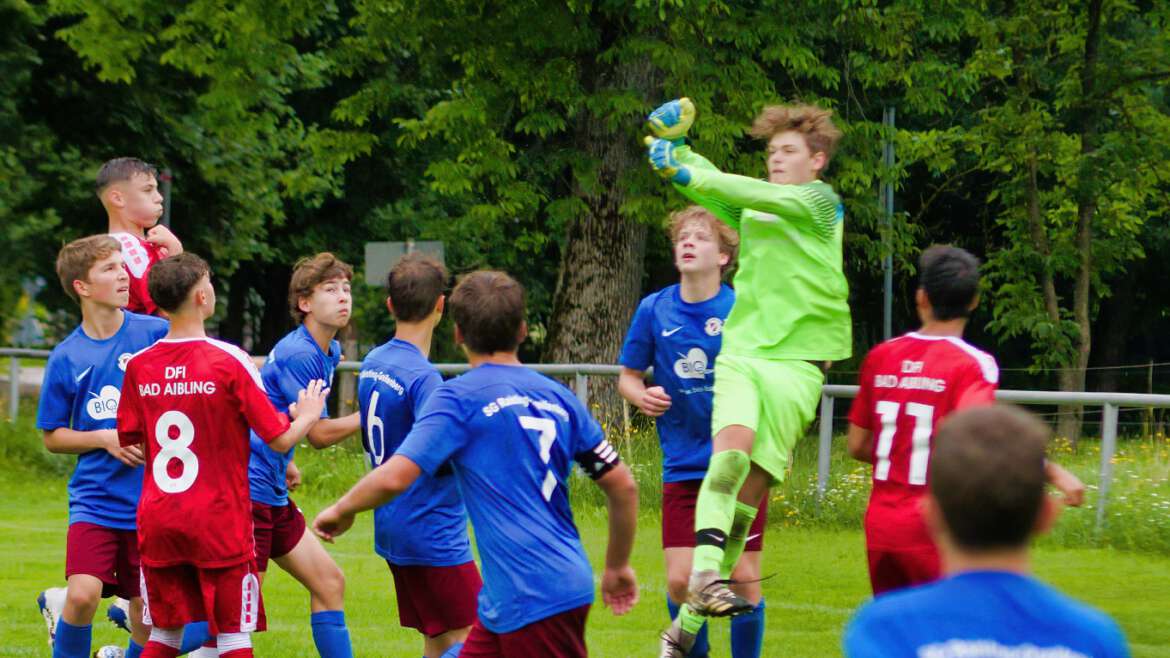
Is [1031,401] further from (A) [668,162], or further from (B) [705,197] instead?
(A) [668,162]

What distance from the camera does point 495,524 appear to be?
462 centimetres

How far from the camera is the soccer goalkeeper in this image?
6.15 meters

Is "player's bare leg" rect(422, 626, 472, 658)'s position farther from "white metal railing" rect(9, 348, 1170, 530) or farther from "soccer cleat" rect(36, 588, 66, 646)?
"white metal railing" rect(9, 348, 1170, 530)

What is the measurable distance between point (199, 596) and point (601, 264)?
1153 centimetres

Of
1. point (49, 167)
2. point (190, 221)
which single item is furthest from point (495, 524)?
point (190, 221)

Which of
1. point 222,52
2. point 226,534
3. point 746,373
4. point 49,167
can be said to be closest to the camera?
point 226,534

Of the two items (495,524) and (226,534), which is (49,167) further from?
(495,524)

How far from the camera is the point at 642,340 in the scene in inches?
285

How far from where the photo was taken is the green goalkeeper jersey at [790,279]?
627 cm

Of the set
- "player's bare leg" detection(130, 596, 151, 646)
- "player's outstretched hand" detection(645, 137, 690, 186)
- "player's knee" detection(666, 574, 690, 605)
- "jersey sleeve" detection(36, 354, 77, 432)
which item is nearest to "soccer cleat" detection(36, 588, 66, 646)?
"player's bare leg" detection(130, 596, 151, 646)

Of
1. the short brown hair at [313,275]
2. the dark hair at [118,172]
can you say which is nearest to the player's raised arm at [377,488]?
the short brown hair at [313,275]

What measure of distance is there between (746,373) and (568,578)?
188cm

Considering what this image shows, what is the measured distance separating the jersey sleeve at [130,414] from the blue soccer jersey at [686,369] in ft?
7.89

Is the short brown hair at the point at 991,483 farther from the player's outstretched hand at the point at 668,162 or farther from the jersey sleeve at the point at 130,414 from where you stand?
the jersey sleeve at the point at 130,414
